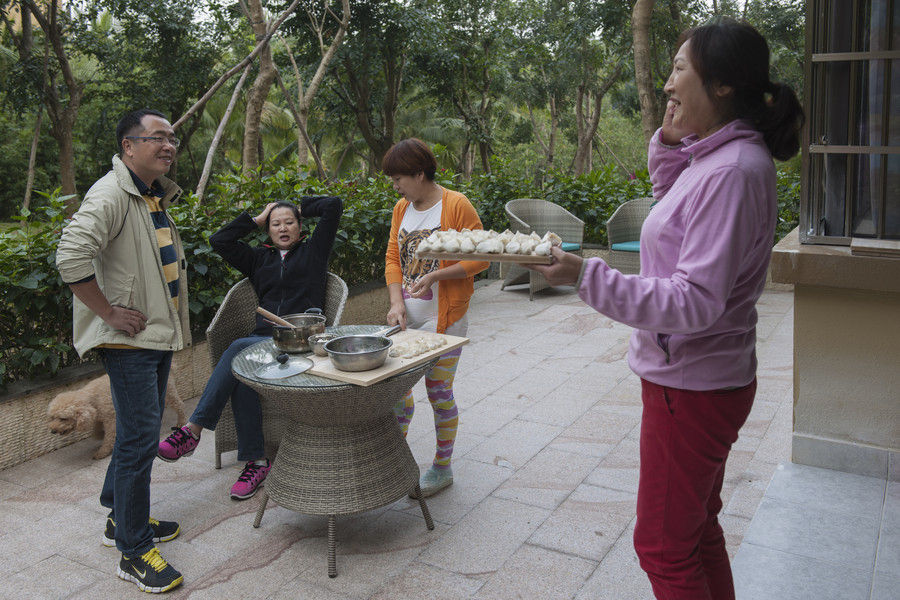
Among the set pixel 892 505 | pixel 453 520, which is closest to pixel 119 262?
pixel 453 520

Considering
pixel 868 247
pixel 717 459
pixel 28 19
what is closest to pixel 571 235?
pixel 868 247

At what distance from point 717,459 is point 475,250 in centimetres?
90

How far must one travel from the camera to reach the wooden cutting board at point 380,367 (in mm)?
2686

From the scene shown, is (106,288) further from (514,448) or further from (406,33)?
(406,33)

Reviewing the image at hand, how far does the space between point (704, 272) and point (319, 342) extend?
6.17 feet

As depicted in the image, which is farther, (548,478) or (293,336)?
(548,478)

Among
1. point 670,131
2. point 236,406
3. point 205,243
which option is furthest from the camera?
point 205,243

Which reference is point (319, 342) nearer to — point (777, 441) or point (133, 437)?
point (133, 437)

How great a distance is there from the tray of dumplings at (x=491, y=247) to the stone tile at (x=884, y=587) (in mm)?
1563

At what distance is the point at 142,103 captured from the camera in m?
15.8

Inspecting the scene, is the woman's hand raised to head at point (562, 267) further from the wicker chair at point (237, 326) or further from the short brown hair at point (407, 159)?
the wicker chair at point (237, 326)

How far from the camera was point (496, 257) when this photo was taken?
199 centimetres

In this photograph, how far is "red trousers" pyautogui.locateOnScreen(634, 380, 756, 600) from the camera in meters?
1.70

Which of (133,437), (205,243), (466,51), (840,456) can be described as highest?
(466,51)
